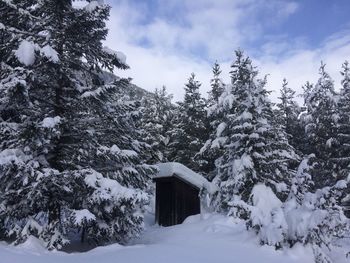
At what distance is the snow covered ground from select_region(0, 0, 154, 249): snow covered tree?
1.17 metres

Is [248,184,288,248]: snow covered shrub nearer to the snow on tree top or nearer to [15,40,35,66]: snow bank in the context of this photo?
the snow on tree top

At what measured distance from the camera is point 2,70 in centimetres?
1392

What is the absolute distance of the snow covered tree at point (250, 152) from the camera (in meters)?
18.5

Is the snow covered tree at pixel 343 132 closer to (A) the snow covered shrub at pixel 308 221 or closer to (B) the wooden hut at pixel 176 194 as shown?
(B) the wooden hut at pixel 176 194

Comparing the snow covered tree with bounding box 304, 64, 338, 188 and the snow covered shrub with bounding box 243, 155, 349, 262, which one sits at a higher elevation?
the snow covered tree with bounding box 304, 64, 338, 188

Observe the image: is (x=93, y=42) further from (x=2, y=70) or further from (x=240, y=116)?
(x=240, y=116)

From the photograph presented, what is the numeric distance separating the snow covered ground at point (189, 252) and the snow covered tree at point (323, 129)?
1618cm

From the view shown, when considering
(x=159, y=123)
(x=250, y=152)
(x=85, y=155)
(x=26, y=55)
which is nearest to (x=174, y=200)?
(x=250, y=152)

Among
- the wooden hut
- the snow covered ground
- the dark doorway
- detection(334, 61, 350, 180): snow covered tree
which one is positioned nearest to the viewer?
the snow covered ground

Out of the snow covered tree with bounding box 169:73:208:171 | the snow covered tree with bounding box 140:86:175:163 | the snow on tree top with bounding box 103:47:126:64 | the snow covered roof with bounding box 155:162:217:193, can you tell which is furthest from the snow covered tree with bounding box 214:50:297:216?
the snow covered tree with bounding box 140:86:175:163

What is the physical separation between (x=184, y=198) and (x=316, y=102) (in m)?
16.0

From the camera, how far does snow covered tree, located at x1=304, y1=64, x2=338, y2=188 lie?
29.5 m

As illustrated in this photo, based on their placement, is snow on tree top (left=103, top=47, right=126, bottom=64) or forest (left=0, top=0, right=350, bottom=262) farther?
snow on tree top (left=103, top=47, right=126, bottom=64)

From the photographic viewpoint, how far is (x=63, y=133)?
44.2 feet
